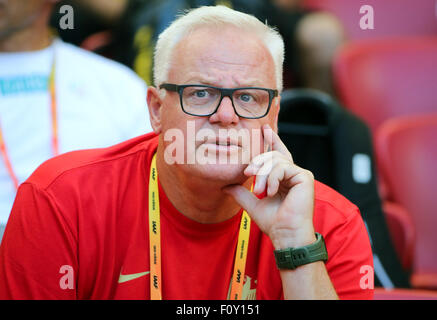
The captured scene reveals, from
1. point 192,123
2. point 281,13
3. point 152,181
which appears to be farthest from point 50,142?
point 281,13

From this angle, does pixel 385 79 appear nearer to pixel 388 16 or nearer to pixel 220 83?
pixel 388 16

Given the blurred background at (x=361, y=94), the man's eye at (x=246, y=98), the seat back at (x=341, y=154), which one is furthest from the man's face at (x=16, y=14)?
the man's eye at (x=246, y=98)

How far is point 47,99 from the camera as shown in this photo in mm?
2311

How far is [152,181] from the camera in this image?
157 cm

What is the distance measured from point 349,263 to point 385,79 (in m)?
1.83

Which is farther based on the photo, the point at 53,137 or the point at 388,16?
the point at 388,16

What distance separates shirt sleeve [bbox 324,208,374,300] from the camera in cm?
149

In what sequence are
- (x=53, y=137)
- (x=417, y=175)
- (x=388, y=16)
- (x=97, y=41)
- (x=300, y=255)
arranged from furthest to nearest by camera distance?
(x=388, y=16) < (x=97, y=41) < (x=417, y=175) < (x=53, y=137) < (x=300, y=255)

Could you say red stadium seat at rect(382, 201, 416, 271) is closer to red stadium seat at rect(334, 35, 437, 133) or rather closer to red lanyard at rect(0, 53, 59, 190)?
red stadium seat at rect(334, 35, 437, 133)

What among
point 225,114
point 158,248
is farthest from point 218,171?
point 158,248

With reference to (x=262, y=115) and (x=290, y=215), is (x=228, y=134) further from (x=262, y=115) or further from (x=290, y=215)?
(x=290, y=215)

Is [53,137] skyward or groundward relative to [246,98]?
groundward

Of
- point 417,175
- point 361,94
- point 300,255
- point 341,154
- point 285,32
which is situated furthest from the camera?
point 285,32

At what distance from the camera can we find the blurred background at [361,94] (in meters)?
2.42
